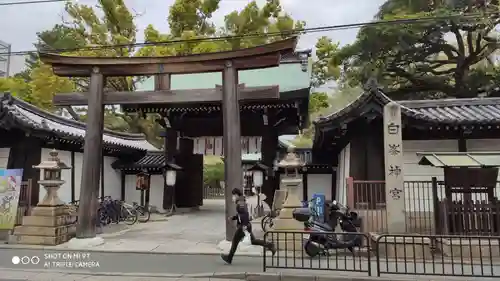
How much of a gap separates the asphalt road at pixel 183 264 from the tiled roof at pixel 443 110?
4965 millimetres

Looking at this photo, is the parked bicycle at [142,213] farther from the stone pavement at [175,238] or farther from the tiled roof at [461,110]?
the tiled roof at [461,110]

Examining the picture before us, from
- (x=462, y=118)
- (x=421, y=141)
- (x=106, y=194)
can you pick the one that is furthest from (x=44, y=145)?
(x=462, y=118)

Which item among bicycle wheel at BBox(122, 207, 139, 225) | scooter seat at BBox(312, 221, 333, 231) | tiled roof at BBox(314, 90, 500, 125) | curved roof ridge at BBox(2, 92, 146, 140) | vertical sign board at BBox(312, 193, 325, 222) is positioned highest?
curved roof ridge at BBox(2, 92, 146, 140)

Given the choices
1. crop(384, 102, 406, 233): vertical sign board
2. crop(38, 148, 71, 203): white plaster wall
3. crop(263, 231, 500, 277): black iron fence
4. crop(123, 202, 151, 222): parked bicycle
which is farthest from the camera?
crop(123, 202, 151, 222): parked bicycle

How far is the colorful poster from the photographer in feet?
38.4

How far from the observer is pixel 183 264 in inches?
345

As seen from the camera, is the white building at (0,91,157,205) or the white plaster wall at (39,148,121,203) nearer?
the white building at (0,91,157,205)

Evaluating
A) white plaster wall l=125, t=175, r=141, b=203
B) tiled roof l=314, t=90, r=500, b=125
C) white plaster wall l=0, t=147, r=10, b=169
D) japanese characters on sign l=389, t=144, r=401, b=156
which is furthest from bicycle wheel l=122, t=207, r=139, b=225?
japanese characters on sign l=389, t=144, r=401, b=156

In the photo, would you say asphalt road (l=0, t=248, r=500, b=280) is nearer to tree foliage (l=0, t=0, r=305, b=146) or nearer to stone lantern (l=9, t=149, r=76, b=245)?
stone lantern (l=9, t=149, r=76, b=245)

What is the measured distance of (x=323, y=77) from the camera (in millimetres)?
30250

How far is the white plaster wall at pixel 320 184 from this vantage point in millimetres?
19875

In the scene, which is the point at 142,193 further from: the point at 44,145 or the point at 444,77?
the point at 444,77

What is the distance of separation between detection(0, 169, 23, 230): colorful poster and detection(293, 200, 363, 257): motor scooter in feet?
30.3

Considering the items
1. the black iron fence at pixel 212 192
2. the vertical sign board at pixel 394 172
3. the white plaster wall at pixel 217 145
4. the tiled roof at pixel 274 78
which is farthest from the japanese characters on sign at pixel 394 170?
the black iron fence at pixel 212 192
